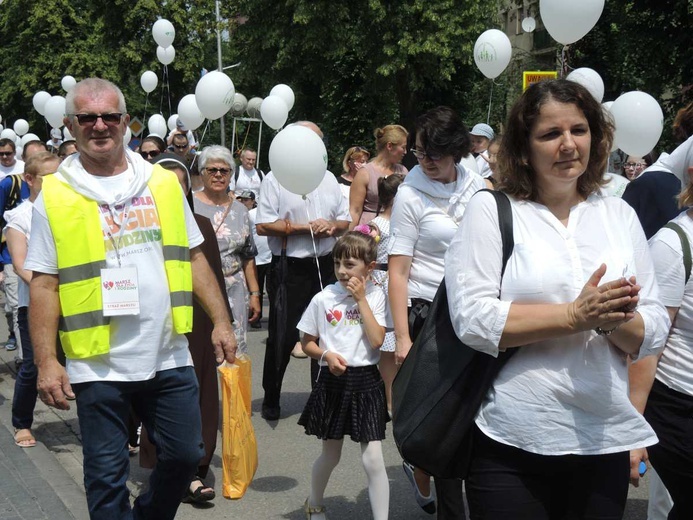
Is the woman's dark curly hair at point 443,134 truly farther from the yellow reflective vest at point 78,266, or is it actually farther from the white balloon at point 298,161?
the white balloon at point 298,161

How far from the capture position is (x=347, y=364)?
514cm

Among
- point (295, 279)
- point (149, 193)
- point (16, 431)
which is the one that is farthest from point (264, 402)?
point (149, 193)

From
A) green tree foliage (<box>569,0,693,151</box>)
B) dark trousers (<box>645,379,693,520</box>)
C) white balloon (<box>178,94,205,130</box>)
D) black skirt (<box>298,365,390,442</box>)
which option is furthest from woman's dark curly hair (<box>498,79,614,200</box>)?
green tree foliage (<box>569,0,693,151</box>)

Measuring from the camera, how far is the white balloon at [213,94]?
40.0 feet

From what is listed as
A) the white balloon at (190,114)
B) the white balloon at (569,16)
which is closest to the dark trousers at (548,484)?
the white balloon at (569,16)

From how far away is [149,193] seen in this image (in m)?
4.12

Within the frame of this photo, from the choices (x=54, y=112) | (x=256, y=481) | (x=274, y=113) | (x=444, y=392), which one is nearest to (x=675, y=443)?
(x=444, y=392)

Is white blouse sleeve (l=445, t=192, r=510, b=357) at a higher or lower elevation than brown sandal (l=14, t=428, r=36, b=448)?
higher

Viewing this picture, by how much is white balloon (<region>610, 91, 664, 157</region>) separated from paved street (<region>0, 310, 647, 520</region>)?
315 centimetres

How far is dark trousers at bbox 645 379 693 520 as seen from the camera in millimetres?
3596

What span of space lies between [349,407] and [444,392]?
220 cm

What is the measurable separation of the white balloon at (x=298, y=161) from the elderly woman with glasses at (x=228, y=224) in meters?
0.37

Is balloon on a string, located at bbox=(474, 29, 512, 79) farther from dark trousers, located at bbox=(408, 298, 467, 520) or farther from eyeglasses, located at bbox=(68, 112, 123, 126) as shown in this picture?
eyeglasses, located at bbox=(68, 112, 123, 126)

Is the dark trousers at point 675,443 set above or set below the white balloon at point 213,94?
below
